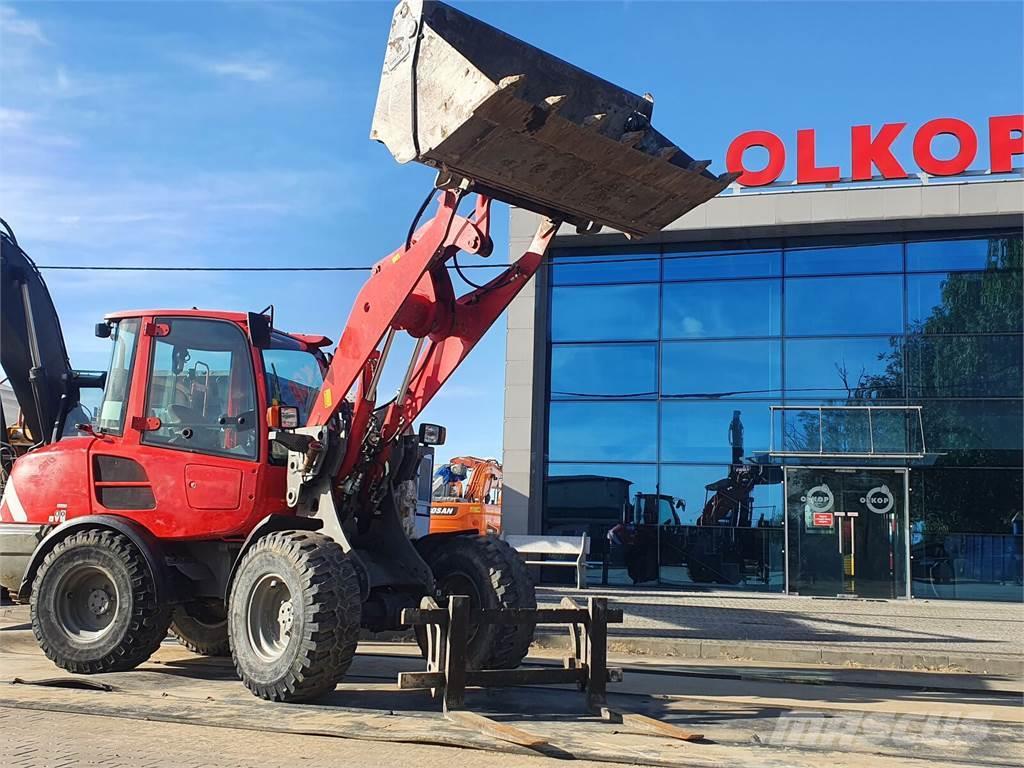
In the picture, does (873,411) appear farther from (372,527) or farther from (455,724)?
(455,724)

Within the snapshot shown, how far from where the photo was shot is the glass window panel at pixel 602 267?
2338 cm

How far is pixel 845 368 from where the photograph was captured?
22.0 m

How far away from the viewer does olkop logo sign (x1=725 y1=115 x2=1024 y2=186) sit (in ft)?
68.5

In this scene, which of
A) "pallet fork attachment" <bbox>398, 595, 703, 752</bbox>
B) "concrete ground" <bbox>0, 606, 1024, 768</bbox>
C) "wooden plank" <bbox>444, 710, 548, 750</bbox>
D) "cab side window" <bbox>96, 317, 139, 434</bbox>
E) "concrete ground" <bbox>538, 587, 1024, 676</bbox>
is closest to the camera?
"concrete ground" <bbox>0, 606, 1024, 768</bbox>

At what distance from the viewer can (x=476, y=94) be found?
664 cm

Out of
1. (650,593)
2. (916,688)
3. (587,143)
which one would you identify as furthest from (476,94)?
(650,593)

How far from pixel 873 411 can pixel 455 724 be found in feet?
54.6

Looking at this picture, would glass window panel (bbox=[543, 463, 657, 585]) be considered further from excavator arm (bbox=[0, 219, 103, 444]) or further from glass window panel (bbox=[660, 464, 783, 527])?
excavator arm (bbox=[0, 219, 103, 444])

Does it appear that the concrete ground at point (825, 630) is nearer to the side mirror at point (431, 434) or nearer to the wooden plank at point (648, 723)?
the wooden plank at point (648, 723)

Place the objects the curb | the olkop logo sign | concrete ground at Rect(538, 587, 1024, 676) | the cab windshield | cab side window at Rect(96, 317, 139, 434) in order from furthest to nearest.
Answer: the olkop logo sign
concrete ground at Rect(538, 587, 1024, 676)
the curb
cab side window at Rect(96, 317, 139, 434)
the cab windshield

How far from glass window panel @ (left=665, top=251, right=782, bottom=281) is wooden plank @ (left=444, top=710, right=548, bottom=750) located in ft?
56.3

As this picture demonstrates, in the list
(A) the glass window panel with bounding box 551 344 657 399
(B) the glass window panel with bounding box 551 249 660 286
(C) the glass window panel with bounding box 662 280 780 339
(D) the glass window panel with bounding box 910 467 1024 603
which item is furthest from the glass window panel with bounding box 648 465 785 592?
(B) the glass window panel with bounding box 551 249 660 286

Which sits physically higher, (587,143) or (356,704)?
(587,143)

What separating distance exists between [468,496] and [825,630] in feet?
49.4
